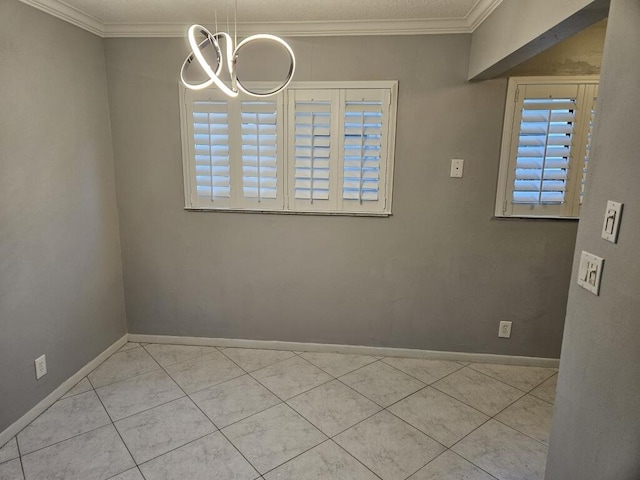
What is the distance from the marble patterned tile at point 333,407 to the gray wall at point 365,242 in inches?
22.0

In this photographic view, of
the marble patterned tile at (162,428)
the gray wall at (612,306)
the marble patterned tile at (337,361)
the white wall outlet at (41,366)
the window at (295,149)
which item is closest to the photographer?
the gray wall at (612,306)

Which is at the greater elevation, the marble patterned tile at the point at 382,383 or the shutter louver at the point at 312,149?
the shutter louver at the point at 312,149

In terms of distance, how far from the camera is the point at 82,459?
1951mm

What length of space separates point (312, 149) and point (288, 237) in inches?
26.7

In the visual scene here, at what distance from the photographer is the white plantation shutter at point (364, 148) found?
2.67m

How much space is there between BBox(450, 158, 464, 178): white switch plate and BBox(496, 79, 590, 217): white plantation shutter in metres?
0.27

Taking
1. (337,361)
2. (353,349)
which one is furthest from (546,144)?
(337,361)

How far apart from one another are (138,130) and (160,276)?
1.12 m

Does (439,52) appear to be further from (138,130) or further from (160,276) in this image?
(160,276)

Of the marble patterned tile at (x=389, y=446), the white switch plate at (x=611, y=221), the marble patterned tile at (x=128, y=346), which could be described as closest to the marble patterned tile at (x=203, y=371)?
the marble patterned tile at (x=128, y=346)

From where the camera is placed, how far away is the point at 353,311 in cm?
302

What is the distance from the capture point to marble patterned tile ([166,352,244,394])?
2.63 m

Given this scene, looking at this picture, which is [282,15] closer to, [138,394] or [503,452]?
[138,394]

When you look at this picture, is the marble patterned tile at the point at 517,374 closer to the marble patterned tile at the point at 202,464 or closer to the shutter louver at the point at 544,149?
the shutter louver at the point at 544,149
